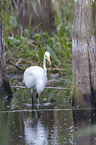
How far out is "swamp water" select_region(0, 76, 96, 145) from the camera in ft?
13.6

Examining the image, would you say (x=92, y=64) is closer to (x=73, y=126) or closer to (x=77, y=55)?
(x=77, y=55)

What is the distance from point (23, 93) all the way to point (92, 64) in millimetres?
2154

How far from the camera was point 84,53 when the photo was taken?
5.50m

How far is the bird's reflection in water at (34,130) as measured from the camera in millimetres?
4137

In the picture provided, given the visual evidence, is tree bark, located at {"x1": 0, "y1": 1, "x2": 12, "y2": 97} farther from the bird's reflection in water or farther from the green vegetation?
the green vegetation

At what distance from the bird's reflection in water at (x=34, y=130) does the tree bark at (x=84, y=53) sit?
821 millimetres

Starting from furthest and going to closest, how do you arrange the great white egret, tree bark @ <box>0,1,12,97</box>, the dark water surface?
1. tree bark @ <box>0,1,12,97</box>
2. the great white egret
3. the dark water surface

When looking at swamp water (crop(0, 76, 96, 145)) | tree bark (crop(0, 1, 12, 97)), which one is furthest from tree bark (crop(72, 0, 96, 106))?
tree bark (crop(0, 1, 12, 97))

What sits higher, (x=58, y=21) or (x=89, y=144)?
(x=58, y=21)

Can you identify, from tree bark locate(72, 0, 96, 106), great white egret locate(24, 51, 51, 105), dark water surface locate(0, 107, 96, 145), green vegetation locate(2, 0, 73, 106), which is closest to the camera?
dark water surface locate(0, 107, 96, 145)

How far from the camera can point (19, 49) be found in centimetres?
1045

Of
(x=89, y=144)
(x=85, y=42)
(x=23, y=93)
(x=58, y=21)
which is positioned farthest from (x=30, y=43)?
(x=89, y=144)

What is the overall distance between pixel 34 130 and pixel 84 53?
1649mm

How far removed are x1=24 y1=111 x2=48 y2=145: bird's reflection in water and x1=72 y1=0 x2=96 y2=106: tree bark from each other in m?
0.82
